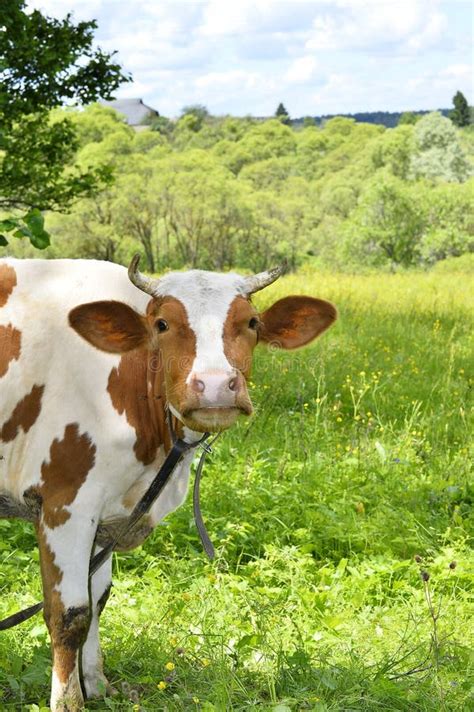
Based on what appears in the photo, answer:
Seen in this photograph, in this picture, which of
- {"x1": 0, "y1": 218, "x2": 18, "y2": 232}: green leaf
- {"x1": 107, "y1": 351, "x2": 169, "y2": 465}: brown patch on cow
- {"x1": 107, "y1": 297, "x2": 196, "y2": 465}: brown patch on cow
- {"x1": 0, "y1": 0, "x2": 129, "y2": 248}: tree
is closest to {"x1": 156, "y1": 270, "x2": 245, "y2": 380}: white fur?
{"x1": 107, "y1": 297, "x2": 196, "y2": 465}: brown patch on cow

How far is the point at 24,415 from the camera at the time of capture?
365cm

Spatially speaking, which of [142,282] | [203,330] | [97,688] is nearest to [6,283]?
[142,282]

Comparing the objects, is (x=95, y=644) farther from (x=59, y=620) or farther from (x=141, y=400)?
(x=141, y=400)

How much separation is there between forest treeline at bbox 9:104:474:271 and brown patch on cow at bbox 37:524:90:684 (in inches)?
1794

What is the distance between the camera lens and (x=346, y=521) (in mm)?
5781

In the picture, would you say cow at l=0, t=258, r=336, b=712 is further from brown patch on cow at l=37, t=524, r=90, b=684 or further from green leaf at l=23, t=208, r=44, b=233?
green leaf at l=23, t=208, r=44, b=233

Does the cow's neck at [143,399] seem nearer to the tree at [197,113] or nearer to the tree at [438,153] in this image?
the tree at [438,153]

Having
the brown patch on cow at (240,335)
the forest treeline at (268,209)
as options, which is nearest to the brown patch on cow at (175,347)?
the brown patch on cow at (240,335)

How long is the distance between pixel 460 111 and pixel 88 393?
426ft

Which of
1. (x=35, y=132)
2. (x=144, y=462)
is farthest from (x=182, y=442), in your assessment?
(x=35, y=132)

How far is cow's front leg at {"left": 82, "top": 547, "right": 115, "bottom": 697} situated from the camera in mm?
4098

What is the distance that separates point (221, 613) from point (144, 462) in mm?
1416

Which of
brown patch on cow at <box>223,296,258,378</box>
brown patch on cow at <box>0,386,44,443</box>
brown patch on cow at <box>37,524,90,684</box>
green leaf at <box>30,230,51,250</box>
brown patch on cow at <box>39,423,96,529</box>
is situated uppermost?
green leaf at <box>30,230,51,250</box>

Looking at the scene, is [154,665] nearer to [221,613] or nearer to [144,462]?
[221,613]
